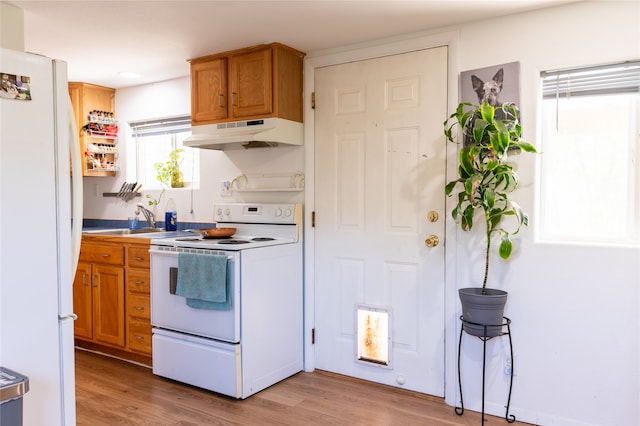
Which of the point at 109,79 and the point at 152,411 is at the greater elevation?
the point at 109,79

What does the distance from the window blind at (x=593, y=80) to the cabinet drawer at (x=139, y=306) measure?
111 inches

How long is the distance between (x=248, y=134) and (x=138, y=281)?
1301 mm

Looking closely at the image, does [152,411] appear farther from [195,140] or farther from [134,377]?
[195,140]

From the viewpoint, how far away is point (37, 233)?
1541mm

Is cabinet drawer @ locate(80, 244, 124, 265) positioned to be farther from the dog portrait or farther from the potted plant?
the dog portrait

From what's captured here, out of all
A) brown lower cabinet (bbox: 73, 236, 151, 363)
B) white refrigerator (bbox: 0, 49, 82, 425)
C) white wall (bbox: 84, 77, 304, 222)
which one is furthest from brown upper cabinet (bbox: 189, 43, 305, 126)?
white refrigerator (bbox: 0, 49, 82, 425)

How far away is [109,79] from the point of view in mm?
4059

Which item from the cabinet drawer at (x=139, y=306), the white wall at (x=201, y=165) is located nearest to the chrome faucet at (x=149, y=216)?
the white wall at (x=201, y=165)

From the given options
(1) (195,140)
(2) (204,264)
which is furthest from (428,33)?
(2) (204,264)

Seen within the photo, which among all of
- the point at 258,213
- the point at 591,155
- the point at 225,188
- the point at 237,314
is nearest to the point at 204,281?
the point at 237,314

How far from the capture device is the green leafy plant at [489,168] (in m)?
2.37

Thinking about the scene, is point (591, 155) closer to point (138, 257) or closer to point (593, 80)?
point (593, 80)

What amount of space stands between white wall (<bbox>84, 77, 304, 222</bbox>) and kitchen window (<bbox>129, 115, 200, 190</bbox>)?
7 cm

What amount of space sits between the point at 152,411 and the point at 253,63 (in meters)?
2.20
